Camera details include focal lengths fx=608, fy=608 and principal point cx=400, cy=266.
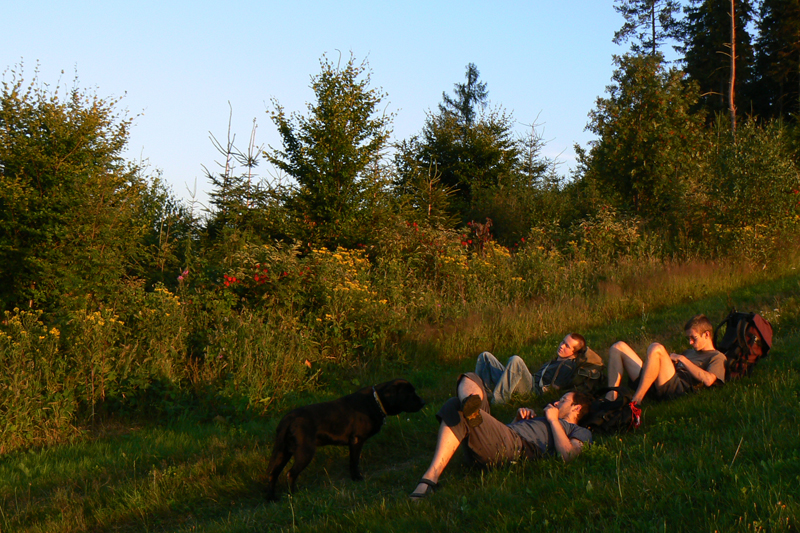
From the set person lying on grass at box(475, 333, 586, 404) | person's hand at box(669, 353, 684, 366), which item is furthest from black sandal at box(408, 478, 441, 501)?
person's hand at box(669, 353, 684, 366)

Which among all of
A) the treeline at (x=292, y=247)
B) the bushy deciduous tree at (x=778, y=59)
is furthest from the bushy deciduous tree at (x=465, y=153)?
the bushy deciduous tree at (x=778, y=59)

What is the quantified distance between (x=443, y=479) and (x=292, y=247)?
626cm

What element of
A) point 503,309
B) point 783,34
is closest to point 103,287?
point 503,309

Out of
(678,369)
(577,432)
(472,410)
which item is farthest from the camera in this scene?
(678,369)

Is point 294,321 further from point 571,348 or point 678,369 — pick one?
point 678,369

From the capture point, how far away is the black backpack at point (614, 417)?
4953 millimetres

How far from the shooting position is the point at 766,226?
41.9 feet

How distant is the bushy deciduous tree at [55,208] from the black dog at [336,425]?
18.9 ft

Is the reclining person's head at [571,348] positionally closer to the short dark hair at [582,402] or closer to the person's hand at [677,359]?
the person's hand at [677,359]

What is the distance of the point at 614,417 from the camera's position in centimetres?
497

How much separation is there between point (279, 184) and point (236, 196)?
60.6 inches

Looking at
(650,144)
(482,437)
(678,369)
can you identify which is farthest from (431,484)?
(650,144)

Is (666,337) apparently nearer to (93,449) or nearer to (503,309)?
(503,309)

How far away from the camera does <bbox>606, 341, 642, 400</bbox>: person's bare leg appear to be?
5922 mm
